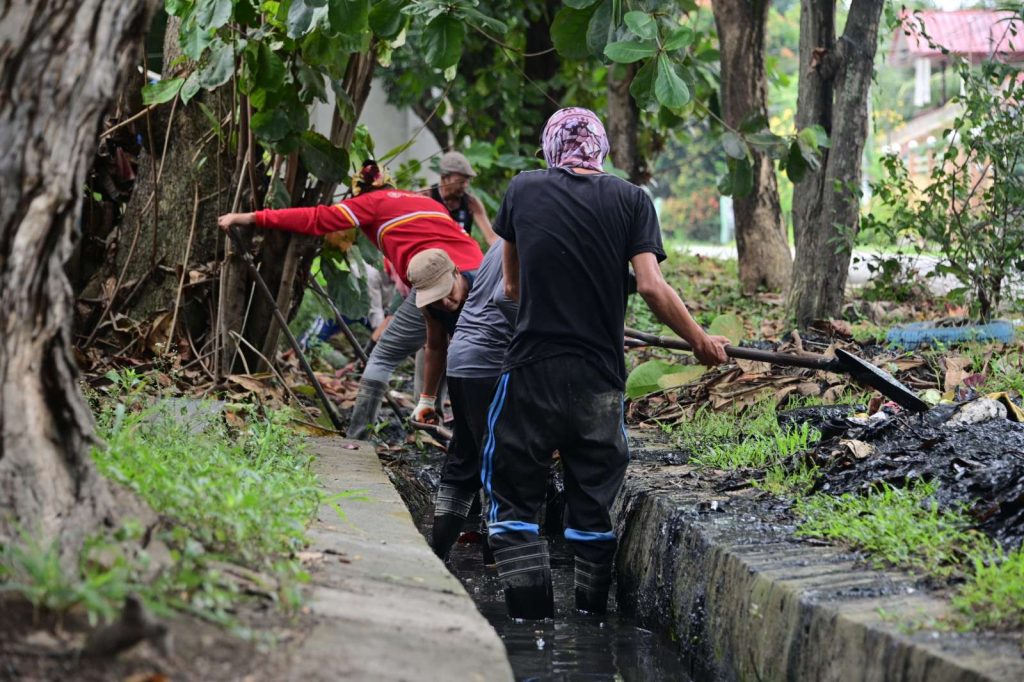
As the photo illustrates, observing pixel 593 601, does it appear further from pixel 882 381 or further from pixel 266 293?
pixel 266 293

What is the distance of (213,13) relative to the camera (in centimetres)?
548

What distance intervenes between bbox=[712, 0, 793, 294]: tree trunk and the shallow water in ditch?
24.2 ft

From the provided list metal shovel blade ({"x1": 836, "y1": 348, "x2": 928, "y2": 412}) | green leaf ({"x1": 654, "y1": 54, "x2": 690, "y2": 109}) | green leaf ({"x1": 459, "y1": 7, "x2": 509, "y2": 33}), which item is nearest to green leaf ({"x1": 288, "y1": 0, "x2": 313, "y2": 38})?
green leaf ({"x1": 459, "y1": 7, "x2": 509, "y2": 33})

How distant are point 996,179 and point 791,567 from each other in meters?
4.54

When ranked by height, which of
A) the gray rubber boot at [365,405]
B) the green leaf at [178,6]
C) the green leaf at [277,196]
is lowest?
the gray rubber boot at [365,405]

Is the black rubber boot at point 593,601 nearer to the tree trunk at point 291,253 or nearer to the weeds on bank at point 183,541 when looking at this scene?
the weeds on bank at point 183,541

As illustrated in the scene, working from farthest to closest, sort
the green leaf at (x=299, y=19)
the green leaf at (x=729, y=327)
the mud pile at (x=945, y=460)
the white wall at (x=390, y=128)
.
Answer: the white wall at (x=390, y=128), the green leaf at (x=729, y=327), the green leaf at (x=299, y=19), the mud pile at (x=945, y=460)

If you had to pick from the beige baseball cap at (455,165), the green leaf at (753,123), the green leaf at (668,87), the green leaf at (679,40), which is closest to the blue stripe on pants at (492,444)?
the green leaf at (668,87)

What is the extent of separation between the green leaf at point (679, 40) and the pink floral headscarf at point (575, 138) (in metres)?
0.75

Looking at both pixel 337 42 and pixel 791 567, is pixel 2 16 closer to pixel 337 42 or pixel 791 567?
pixel 791 567

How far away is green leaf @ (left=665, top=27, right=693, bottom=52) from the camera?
5.47 meters

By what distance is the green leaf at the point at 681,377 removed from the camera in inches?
270

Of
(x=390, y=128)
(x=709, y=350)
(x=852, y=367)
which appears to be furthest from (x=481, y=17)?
(x=390, y=128)

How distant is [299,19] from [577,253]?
65.4 inches
